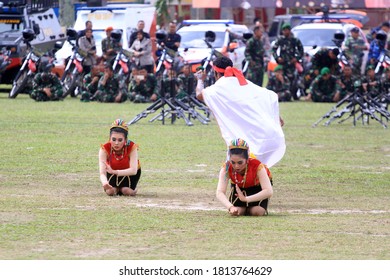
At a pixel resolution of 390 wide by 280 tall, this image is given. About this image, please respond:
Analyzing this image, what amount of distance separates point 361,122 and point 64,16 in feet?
70.5

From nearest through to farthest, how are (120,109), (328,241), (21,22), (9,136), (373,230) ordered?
(328,241)
(373,230)
(9,136)
(120,109)
(21,22)

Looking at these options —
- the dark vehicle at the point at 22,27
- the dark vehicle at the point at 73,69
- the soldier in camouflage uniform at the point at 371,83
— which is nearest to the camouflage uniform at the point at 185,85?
the soldier in camouflage uniform at the point at 371,83

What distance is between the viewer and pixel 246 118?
12.6m

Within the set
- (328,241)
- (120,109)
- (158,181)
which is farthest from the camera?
(120,109)

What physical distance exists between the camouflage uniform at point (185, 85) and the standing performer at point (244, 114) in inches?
437

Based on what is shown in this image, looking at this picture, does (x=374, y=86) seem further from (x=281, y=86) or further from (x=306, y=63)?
(x=306, y=63)

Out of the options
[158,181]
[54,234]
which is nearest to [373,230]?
[54,234]

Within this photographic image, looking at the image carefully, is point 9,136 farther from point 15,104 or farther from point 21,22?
point 21,22

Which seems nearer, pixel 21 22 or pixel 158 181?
pixel 158 181

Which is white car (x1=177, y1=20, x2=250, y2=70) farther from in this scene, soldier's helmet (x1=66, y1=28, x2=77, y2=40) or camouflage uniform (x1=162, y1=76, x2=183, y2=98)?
camouflage uniform (x1=162, y1=76, x2=183, y2=98)

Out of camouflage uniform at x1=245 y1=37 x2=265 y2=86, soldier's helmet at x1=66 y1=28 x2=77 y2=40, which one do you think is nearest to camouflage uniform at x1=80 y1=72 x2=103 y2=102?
soldier's helmet at x1=66 y1=28 x2=77 y2=40

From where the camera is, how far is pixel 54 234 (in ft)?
33.5

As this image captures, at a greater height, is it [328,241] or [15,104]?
[328,241]

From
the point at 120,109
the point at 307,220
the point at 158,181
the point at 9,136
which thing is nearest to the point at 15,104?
the point at 120,109
